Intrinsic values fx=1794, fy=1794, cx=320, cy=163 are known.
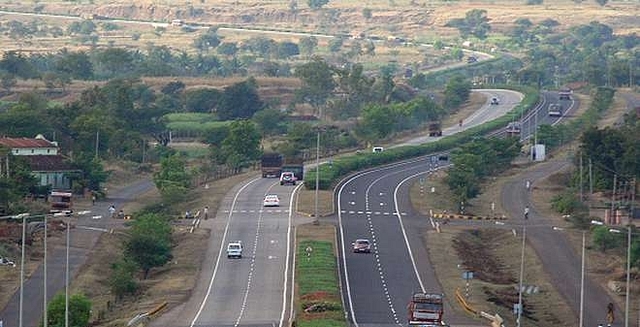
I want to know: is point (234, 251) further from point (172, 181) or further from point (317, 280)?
point (172, 181)

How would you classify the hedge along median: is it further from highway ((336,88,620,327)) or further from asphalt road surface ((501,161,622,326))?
asphalt road surface ((501,161,622,326))

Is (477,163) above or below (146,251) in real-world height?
below

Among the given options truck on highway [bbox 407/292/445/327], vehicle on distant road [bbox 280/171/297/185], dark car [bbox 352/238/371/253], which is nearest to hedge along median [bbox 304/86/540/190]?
vehicle on distant road [bbox 280/171/297/185]

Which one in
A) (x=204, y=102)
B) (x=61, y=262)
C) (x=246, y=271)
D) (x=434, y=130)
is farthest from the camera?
(x=204, y=102)

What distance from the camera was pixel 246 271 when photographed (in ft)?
282

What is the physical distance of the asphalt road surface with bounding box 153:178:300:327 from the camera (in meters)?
72.5

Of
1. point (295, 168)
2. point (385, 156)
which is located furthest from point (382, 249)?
point (385, 156)

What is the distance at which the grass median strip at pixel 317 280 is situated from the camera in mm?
70438

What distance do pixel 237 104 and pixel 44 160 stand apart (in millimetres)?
70013

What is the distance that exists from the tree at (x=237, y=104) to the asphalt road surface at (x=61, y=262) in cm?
6316

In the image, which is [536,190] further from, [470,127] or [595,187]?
[470,127]

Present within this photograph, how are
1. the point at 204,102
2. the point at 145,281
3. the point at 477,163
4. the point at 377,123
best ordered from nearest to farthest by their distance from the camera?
the point at 145,281 → the point at 477,163 → the point at 377,123 → the point at 204,102

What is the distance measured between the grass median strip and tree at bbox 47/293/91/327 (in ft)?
27.3

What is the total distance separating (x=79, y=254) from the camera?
309 feet
